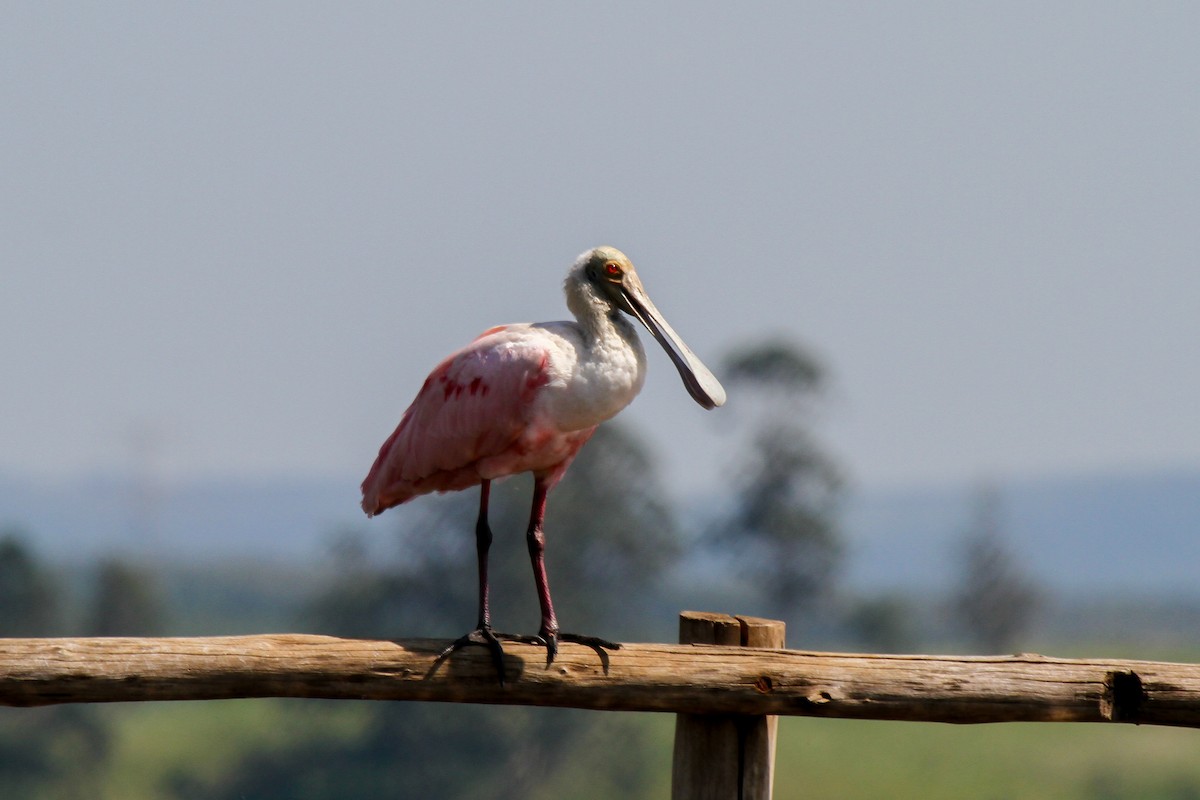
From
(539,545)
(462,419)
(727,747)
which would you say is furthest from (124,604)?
(727,747)

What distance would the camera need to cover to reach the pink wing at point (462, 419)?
5.43 m

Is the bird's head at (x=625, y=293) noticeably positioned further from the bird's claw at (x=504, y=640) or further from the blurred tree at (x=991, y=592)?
the blurred tree at (x=991, y=592)

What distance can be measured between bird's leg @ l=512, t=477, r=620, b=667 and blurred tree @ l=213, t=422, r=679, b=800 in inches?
1163

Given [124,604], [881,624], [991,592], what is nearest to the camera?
[124,604]

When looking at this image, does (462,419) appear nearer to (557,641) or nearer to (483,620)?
(483,620)

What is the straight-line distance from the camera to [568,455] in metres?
5.68

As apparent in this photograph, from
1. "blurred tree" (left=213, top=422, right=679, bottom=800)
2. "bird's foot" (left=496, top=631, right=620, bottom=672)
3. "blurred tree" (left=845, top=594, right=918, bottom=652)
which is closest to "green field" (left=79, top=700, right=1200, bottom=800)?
"blurred tree" (left=213, top=422, right=679, bottom=800)

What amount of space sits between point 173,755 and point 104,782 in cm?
249

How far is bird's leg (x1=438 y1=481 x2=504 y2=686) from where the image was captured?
4840 millimetres

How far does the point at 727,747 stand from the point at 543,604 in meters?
0.84

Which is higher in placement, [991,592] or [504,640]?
[991,592]

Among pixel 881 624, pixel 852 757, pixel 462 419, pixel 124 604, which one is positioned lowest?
pixel 462 419

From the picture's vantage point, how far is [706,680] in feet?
15.5

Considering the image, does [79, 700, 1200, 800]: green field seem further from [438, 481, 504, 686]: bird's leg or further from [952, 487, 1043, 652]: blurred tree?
[438, 481, 504, 686]: bird's leg
